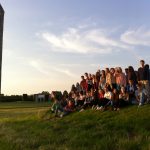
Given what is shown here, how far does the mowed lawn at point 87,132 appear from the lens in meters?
15.5

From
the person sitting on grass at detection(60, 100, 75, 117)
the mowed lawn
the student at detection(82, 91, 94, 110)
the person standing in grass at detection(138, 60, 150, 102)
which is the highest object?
the person standing in grass at detection(138, 60, 150, 102)

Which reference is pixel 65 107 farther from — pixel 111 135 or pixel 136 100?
pixel 111 135

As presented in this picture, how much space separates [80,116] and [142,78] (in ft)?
11.8

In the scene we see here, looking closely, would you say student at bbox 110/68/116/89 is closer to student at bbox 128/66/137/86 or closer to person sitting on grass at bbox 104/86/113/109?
person sitting on grass at bbox 104/86/113/109

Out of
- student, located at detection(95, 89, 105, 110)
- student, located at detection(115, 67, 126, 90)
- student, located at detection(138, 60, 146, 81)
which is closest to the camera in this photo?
student, located at detection(138, 60, 146, 81)

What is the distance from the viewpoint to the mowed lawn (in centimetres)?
1549

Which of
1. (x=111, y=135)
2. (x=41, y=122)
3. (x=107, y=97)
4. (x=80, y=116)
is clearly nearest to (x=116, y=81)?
(x=107, y=97)

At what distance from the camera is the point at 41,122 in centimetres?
2288

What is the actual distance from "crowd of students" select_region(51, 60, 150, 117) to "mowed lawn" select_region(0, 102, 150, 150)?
71cm

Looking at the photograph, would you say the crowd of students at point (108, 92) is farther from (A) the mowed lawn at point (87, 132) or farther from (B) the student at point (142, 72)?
(A) the mowed lawn at point (87, 132)

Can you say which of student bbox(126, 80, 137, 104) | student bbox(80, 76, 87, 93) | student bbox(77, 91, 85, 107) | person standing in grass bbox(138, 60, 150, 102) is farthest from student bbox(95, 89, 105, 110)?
student bbox(80, 76, 87, 93)

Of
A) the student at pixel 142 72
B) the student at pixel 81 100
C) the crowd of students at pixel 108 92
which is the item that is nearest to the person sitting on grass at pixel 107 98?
the crowd of students at pixel 108 92

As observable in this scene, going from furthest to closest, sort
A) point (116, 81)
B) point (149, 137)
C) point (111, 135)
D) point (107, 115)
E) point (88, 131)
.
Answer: point (116, 81), point (107, 115), point (88, 131), point (111, 135), point (149, 137)

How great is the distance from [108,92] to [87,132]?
15.9 ft
